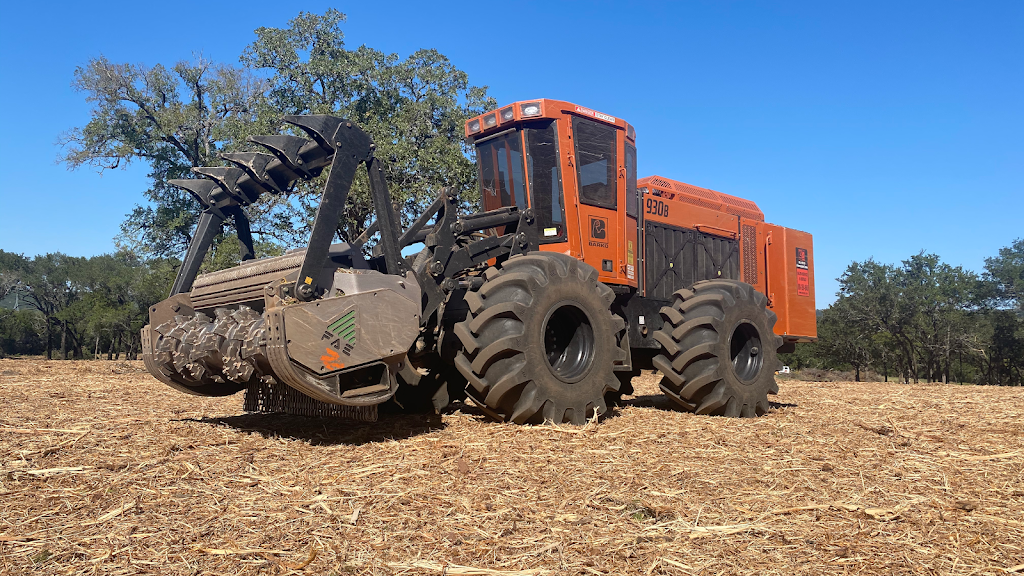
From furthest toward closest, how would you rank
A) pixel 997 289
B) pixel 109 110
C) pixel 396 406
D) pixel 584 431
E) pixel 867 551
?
pixel 997 289
pixel 109 110
pixel 396 406
pixel 584 431
pixel 867 551

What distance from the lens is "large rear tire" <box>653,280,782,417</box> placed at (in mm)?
7414

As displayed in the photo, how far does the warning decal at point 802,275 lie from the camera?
1093cm

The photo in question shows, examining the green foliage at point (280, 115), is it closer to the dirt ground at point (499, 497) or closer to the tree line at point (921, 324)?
the dirt ground at point (499, 497)

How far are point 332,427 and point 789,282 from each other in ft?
25.0

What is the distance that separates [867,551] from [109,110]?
2770 cm

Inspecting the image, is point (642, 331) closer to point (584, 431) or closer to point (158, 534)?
point (584, 431)

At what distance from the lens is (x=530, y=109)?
7.62 m

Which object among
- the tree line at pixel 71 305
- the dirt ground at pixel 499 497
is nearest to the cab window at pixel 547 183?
the dirt ground at pixel 499 497

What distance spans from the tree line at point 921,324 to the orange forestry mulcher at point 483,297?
35.1m

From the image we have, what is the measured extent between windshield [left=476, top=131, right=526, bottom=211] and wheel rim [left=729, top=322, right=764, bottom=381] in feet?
10.2

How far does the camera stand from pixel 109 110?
79.9 feet

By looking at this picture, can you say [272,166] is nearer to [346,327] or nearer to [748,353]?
[346,327]

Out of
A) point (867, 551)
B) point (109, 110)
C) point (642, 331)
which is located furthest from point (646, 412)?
point (109, 110)

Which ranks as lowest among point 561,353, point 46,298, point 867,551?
point 867,551
